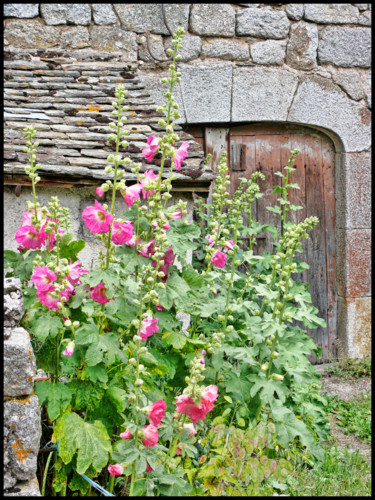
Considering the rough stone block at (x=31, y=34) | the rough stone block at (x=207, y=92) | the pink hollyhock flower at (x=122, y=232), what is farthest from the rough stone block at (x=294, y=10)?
the pink hollyhock flower at (x=122, y=232)

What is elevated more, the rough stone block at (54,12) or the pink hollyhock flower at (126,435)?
the rough stone block at (54,12)

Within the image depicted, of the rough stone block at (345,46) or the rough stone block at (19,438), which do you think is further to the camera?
the rough stone block at (345,46)

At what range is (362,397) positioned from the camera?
4309 mm

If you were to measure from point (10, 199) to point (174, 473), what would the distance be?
225cm

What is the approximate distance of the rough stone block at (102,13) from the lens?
4602mm

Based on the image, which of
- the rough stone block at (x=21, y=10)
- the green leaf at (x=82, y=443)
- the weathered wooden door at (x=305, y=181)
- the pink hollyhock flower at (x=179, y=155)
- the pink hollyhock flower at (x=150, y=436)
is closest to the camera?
the pink hollyhock flower at (x=150, y=436)

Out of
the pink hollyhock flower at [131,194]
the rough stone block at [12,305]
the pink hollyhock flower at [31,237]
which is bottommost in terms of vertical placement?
the rough stone block at [12,305]

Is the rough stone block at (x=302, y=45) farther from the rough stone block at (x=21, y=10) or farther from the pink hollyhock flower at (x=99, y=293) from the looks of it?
the pink hollyhock flower at (x=99, y=293)

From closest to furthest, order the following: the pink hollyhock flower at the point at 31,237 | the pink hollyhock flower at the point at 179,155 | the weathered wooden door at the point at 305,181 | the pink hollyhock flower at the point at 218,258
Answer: the pink hollyhock flower at the point at 31,237, the pink hollyhock flower at the point at 179,155, the pink hollyhock flower at the point at 218,258, the weathered wooden door at the point at 305,181

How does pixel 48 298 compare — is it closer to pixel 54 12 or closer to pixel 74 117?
pixel 74 117

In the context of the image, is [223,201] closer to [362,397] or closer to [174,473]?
[174,473]

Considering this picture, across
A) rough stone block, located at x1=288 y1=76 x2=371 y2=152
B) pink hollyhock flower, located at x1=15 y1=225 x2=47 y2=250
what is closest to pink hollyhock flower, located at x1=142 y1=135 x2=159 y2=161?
pink hollyhock flower, located at x1=15 y1=225 x2=47 y2=250

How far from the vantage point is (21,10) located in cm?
453

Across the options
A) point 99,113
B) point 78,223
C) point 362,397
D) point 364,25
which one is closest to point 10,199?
point 78,223
